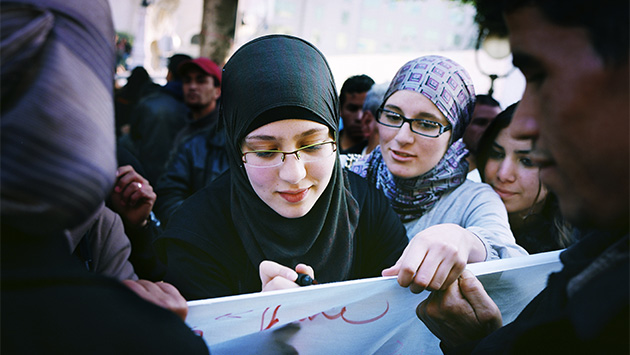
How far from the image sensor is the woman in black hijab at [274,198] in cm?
Result: 177

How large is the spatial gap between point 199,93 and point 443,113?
3114mm

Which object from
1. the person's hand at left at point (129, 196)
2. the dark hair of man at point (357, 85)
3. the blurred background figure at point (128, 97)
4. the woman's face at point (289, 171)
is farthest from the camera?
the blurred background figure at point (128, 97)

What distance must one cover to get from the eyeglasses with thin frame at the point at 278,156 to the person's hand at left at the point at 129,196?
0.58 m

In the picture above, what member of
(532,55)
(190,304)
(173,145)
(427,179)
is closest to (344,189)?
(427,179)

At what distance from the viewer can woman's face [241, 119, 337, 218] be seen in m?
1.74

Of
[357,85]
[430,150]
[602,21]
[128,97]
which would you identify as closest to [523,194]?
[430,150]

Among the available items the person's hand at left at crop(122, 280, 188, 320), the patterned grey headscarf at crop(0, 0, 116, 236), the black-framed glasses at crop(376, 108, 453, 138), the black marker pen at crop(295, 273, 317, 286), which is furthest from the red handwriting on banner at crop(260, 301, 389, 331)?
the black-framed glasses at crop(376, 108, 453, 138)

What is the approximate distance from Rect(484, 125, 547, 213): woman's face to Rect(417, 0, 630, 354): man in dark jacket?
5.59 ft

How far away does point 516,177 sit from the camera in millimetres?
2621

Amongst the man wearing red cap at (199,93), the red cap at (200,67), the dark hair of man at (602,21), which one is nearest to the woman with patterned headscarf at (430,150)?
the dark hair of man at (602,21)

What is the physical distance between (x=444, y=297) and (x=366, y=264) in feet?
2.25

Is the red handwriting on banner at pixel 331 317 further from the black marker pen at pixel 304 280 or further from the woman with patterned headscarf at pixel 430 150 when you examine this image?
the woman with patterned headscarf at pixel 430 150

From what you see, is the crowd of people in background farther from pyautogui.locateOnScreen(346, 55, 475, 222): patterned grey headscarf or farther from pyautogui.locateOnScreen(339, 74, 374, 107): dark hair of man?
pyautogui.locateOnScreen(339, 74, 374, 107): dark hair of man

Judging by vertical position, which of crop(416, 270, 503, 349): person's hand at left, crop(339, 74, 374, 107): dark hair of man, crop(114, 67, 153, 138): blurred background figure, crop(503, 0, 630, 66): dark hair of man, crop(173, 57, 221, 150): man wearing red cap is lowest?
A: crop(114, 67, 153, 138): blurred background figure
